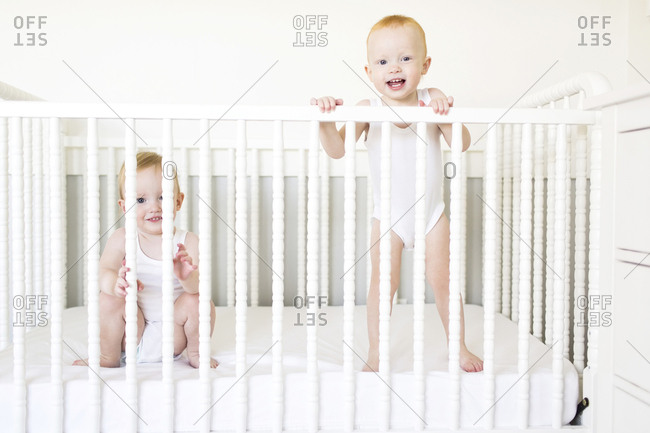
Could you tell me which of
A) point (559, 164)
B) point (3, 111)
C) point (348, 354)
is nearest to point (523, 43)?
point (559, 164)

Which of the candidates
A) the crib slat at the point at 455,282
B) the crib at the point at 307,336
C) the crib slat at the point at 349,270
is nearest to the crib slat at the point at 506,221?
the crib at the point at 307,336

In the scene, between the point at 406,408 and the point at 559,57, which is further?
the point at 559,57

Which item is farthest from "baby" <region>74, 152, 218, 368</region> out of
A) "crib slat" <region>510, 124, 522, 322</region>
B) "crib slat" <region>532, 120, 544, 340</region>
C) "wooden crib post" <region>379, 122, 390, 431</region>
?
"crib slat" <region>510, 124, 522, 322</region>

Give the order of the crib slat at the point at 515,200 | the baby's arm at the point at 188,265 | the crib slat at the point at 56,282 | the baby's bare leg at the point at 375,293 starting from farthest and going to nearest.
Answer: the crib slat at the point at 515,200, the baby's bare leg at the point at 375,293, the baby's arm at the point at 188,265, the crib slat at the point at 56,282

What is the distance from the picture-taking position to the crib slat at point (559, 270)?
3.96ft

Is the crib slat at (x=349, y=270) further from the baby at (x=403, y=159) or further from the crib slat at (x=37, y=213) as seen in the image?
the crib slat at (x=37, y=213)

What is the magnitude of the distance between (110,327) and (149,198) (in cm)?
29

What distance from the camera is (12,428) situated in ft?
3.68

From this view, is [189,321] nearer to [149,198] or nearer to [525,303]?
[149,198]

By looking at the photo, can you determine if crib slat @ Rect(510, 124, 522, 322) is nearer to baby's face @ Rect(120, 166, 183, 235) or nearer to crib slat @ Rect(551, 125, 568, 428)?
crib slat @ Rect(551, 125, 568, 428)

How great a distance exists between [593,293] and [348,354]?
0.53m

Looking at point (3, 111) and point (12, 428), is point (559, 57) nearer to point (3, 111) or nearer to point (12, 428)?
point (3, 111)

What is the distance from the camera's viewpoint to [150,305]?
4.44 ft

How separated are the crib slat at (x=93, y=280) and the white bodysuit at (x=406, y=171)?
0.61 meters
